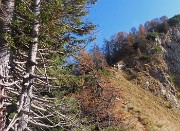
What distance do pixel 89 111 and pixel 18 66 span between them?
21655 mm

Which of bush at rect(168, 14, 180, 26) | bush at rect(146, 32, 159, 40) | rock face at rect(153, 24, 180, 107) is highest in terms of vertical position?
bush at rect(168, 14, 180, 26)

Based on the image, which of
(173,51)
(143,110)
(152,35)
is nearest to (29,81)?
(143,110)

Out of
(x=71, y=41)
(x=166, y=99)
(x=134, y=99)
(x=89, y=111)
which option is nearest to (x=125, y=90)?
(x=134, y=99)

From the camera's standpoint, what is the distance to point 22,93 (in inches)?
453

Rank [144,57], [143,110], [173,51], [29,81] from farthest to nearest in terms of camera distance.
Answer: [173,51], [144,57], [143,110], [29,81]

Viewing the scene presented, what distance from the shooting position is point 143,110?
1960 inches

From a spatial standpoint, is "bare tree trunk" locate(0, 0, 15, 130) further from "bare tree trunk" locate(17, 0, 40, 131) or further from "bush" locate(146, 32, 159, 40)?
"bush" locate(146, 32, 159, 40)

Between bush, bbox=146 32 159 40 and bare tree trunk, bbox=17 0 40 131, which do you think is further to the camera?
bush, bbox=146 32 159 40

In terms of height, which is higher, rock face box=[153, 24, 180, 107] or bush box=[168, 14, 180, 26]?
bush box=[168, 14, 180, 26]

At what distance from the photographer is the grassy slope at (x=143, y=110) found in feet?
144

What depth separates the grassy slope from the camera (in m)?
43.8

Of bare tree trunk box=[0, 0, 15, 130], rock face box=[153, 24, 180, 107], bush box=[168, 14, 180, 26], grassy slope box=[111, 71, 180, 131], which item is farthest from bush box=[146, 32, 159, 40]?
bare tree trunk box=[0, 0, 15, 130]

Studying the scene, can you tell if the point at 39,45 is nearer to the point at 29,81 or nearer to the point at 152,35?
the point at 29,81

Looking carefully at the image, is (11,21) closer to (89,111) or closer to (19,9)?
(19,9)
